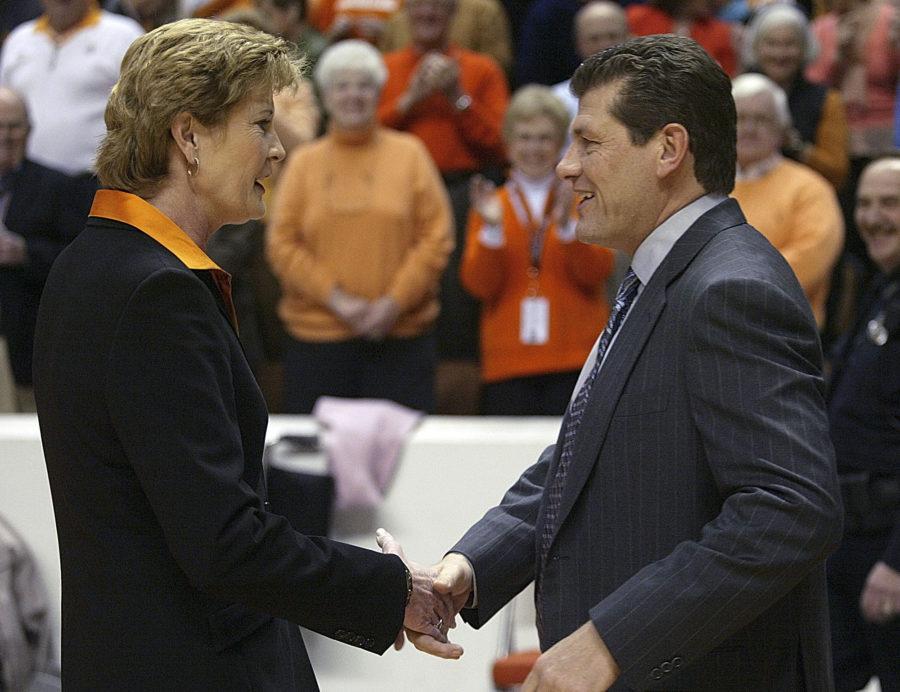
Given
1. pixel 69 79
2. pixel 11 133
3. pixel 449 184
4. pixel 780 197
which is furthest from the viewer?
pixel 449 184

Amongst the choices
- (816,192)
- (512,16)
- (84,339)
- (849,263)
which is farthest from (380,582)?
(512,16)

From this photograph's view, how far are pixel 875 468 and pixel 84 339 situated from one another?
98.7 inches

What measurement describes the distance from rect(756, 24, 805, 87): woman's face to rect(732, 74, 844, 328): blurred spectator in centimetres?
65

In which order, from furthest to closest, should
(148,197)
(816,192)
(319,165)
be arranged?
(319,165)
(816,192)
(148,197)

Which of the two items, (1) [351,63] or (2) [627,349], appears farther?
(1) [351,63]

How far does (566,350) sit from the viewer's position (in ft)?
16.1

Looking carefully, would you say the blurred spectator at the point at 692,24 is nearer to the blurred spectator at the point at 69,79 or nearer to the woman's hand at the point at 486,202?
the woman's hand at the point at 486,202

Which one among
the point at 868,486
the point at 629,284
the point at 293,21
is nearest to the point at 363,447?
the point at 868,486

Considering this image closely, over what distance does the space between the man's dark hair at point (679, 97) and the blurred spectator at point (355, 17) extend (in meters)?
4.31

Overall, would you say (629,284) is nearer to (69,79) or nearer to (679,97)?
(679,97)

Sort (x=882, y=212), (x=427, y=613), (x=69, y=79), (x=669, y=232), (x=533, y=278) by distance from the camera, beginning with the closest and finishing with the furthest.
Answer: (x=669, y=232) < (x=427, y=613) < (x=882, y=212) < (x=533, y=278) < (x=69, y=79)

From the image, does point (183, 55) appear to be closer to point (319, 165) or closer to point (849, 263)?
point (319, 165)

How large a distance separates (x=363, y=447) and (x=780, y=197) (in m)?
1.81

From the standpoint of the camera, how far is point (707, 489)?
79.1 inches
